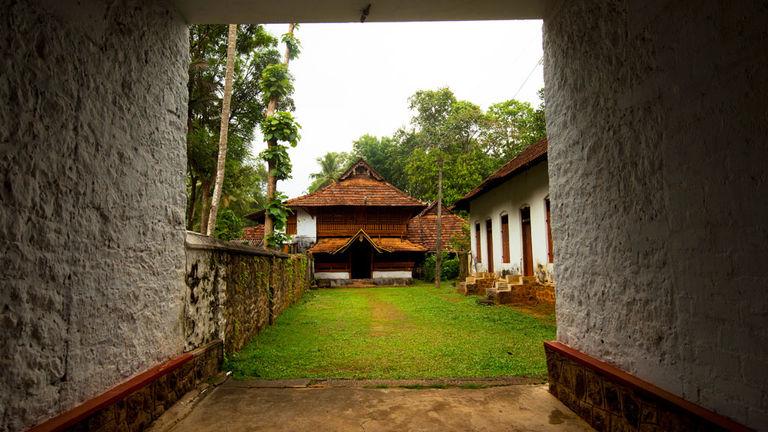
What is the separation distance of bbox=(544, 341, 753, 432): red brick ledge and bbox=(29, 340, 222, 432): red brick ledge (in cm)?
325

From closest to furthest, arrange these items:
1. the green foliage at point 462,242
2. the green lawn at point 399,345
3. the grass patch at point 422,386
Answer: the grass patch at point 422,386 → the green lawn at point 399,345 → the green foliage at point 462,242

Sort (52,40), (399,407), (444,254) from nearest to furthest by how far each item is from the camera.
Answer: (52,40), (399,407), (444,254)

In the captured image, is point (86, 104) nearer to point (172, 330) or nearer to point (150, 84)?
point (150, 84)

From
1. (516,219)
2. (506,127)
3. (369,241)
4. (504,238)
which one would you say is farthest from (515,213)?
(506,127)

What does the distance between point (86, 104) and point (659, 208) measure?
3569 millimetres

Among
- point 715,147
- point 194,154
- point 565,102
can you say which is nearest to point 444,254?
point 194,154

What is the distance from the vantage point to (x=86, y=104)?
8.32 feet

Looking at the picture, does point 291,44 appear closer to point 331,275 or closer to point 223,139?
point 223,139

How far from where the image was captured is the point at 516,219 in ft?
42.3

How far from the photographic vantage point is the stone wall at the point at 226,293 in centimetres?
426

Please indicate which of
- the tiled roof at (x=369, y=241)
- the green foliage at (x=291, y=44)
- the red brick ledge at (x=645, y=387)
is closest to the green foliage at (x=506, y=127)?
the tiled roof at (x=369, y=241)

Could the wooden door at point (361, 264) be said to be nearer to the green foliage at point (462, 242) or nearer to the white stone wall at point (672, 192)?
the green foliage at point (462, 242)

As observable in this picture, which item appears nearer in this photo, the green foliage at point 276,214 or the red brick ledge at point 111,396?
the red brick ledge at point 111,396

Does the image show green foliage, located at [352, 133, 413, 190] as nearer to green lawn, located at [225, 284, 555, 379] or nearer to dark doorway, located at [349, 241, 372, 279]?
dark doorway, located at [349, 241, 372, 279]
